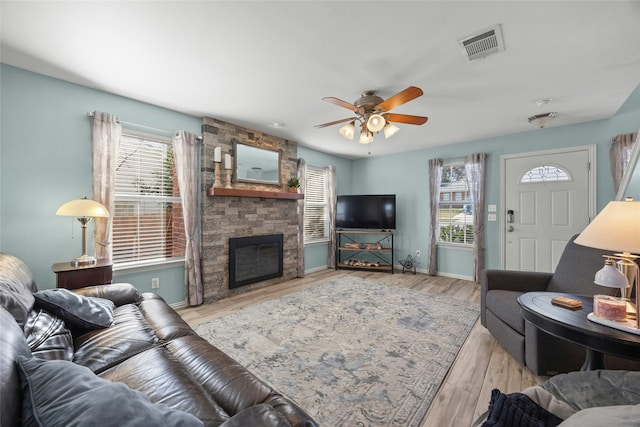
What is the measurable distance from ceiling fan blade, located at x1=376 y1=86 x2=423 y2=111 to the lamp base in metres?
3.07

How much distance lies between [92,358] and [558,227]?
17.3 feet

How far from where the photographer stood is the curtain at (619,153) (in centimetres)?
317

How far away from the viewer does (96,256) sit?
2.64 m

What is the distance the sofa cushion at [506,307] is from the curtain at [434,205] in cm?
244

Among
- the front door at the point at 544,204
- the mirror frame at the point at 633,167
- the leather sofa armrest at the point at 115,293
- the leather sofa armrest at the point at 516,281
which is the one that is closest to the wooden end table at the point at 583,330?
the leather sofa armrest at the point at 516,281

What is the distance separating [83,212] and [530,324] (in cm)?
376

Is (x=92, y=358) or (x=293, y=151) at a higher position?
(x=293, y=151)

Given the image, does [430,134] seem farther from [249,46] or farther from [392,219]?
[249,46]

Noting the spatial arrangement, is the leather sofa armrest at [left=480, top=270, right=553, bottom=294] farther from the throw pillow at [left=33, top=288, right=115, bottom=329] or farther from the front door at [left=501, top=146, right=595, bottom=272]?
the throw pillow at [left=33, top=288, right=115, bottom=329]

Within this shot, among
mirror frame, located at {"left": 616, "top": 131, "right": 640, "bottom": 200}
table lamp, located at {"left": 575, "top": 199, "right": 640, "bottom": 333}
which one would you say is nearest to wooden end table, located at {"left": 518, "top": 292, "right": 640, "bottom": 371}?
table lamp, located at {"left": 575, "top": 199, "right": 640, "bottom": 333}

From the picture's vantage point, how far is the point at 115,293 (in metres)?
2.07

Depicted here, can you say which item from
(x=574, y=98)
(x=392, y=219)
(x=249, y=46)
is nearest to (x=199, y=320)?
(x=249, y=46)

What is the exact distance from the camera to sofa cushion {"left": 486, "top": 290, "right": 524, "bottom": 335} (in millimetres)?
2029

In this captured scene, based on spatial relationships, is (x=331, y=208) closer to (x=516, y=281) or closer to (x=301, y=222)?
(x=301, y=222)
